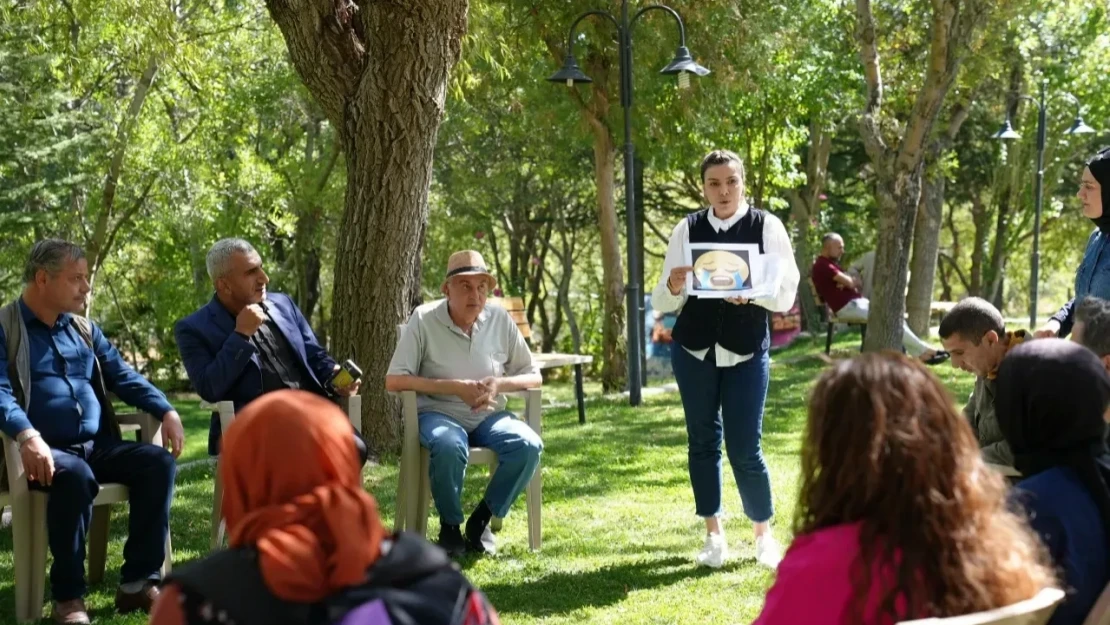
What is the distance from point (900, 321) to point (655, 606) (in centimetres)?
940

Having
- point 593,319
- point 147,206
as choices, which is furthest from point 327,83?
point 593,319

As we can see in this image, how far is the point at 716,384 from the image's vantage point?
5418 mm

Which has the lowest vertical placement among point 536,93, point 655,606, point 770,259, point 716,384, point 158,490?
point 655,606

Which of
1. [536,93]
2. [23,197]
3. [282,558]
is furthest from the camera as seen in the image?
[23,197]

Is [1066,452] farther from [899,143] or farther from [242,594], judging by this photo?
[899,143]

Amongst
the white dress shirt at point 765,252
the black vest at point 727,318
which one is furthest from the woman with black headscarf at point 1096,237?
the black vest at point 727,318

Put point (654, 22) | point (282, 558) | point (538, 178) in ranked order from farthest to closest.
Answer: point (538, 178) < point (654, 22) < point (282, 558)

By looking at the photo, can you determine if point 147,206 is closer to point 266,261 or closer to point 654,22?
point 266,261

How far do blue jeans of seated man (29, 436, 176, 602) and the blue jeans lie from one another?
221 cm

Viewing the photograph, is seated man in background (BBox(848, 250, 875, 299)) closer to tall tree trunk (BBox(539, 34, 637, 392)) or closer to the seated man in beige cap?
tall tree trunk (BBox(539, 34, 637, 392))

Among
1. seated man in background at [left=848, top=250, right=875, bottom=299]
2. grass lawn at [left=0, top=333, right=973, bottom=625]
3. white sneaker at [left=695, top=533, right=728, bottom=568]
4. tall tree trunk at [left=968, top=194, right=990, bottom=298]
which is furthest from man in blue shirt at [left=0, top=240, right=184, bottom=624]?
tall tree trunk at [left=968, top=194, right=990, bottom=298]

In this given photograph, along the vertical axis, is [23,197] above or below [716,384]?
above

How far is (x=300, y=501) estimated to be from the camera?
201 centimetres

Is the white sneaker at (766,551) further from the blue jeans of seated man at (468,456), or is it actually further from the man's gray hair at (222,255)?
the man's gray hair at (222,255)
